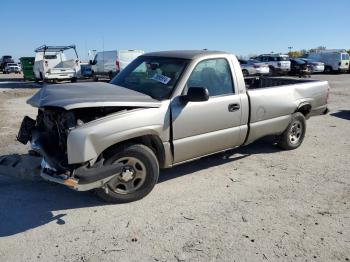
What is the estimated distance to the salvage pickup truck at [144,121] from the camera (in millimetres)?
4004

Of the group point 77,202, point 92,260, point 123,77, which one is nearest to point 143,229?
point 92,260

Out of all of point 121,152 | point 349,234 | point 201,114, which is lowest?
point 349,234

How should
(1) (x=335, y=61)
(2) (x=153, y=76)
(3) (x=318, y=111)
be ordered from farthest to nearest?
(1) (x=335, y=61)
(3) (x=318, y=111)
(2) (x=153, y=76)

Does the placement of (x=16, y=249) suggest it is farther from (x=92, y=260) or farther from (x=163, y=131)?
(x=163, y=131)

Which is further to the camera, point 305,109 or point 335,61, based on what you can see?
point 335,61

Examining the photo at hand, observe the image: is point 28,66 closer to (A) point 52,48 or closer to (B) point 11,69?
(A) point 52,48

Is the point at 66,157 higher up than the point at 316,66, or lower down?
lower down

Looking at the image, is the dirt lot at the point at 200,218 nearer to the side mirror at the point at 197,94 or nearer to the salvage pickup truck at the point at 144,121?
the salvage pickup truck at the point at 144,121

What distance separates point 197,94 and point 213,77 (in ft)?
2.61

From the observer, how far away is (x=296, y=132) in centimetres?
691

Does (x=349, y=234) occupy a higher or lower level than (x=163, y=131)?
lower

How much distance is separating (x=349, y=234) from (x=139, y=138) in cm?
254

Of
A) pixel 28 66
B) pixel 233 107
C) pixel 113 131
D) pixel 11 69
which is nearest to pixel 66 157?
pixel 113 131

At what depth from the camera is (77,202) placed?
4.54 meters
